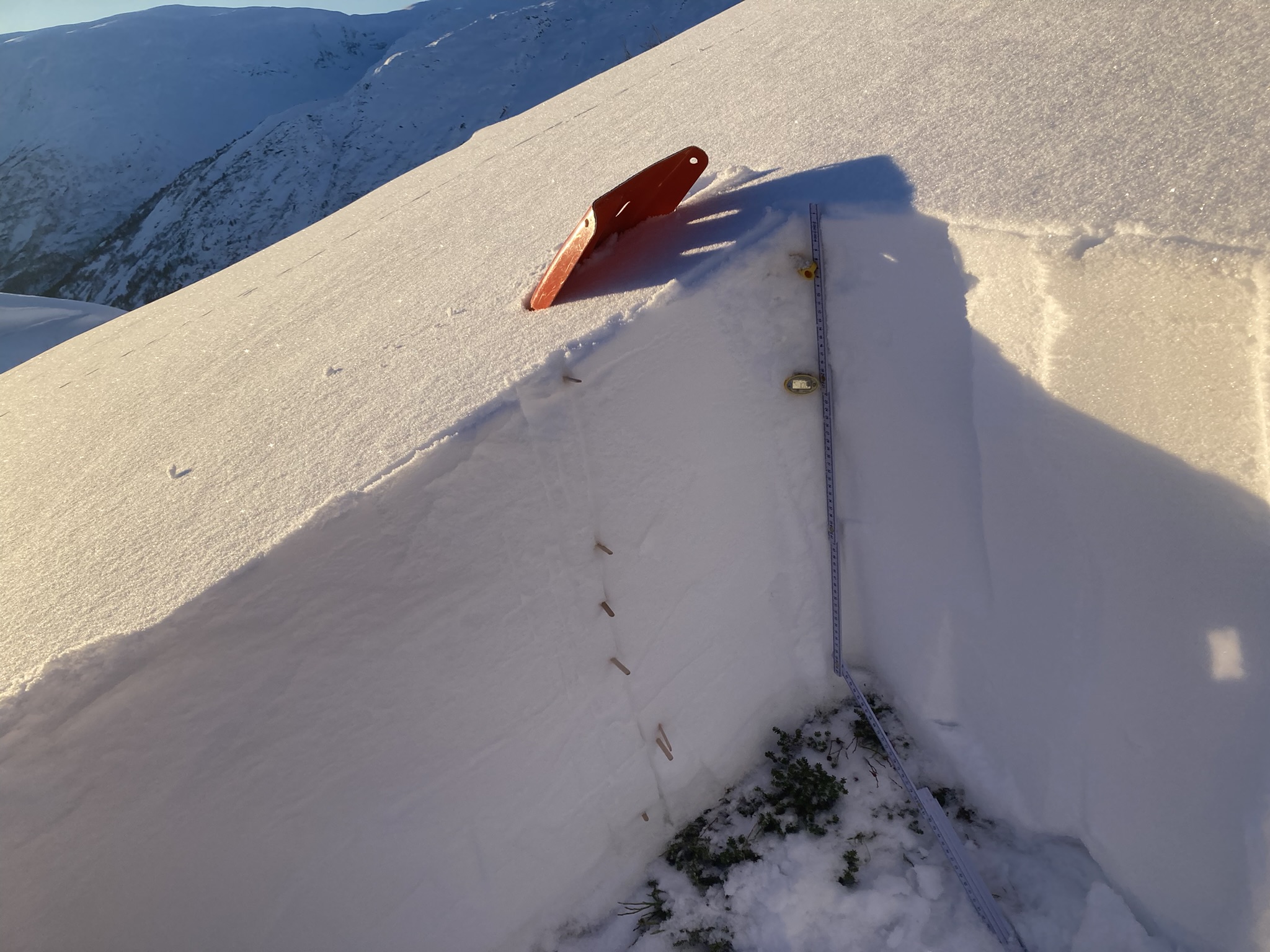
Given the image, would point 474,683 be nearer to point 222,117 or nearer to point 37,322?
point 37,322

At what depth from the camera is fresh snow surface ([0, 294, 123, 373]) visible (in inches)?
175

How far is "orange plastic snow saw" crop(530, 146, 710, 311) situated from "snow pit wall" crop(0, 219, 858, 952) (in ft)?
1.04

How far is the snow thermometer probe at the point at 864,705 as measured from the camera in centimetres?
168

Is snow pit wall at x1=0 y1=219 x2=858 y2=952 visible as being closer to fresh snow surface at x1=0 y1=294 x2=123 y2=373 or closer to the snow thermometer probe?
the snow thermometer probe

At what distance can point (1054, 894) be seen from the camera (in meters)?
1.71

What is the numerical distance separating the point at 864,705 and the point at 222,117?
21212mm

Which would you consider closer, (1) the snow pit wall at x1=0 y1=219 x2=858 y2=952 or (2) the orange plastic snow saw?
(1) the snow pit wall at x1=0 y1=219 x2=858 y2=952

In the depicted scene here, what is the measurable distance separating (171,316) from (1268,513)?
3.68m

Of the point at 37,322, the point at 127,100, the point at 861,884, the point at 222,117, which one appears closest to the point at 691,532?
the point at 861,884

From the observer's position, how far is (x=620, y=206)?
1.75 metres

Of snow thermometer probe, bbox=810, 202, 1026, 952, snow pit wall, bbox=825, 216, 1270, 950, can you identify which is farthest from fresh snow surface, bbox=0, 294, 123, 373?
snow pit wall, bbox=825, 216, 1270, 950

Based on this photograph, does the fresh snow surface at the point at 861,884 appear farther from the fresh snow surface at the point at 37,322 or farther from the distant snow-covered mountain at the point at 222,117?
the distant snow-covered mountain at the point at 222,117

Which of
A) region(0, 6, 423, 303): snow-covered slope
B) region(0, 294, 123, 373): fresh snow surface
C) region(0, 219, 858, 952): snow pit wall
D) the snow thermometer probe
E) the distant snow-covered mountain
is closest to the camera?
region(0, 219, 858, 952): snow pit wall

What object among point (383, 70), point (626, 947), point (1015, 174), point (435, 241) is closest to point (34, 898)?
point (626, 947)
